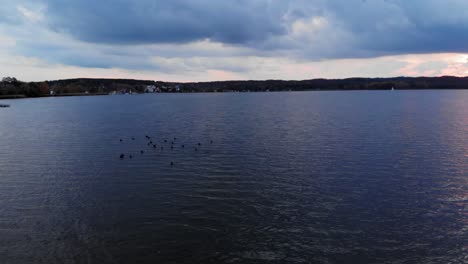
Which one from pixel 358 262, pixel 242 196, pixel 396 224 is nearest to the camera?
pixel 358 262

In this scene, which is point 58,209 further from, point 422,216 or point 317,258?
point 422,216

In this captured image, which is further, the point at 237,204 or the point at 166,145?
the point at 166,145

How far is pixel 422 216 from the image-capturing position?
2162cm

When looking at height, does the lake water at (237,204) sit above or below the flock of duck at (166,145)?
below

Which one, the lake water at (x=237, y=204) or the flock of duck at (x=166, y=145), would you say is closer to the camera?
the lake water at (x=237, y=204)

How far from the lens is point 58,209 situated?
22.8 meters

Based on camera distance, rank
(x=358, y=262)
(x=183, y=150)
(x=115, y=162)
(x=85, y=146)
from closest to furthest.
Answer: (x=358, y=262) < (x=115, y=162) < (x=183, y=150) < (x=85, y=146)

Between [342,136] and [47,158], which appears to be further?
[342,136]

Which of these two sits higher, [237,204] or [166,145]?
[166,145]

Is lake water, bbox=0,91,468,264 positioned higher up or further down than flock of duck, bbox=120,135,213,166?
further down

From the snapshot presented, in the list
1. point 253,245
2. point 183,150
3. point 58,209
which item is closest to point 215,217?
point 253,245

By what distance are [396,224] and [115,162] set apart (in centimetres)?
2745

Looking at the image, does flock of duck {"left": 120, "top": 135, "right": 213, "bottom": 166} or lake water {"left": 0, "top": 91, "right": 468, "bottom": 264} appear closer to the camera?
lake water {"left": 0, "top": 91, "right": 468, "bottom": 264}

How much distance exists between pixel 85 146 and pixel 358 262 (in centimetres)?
4005
